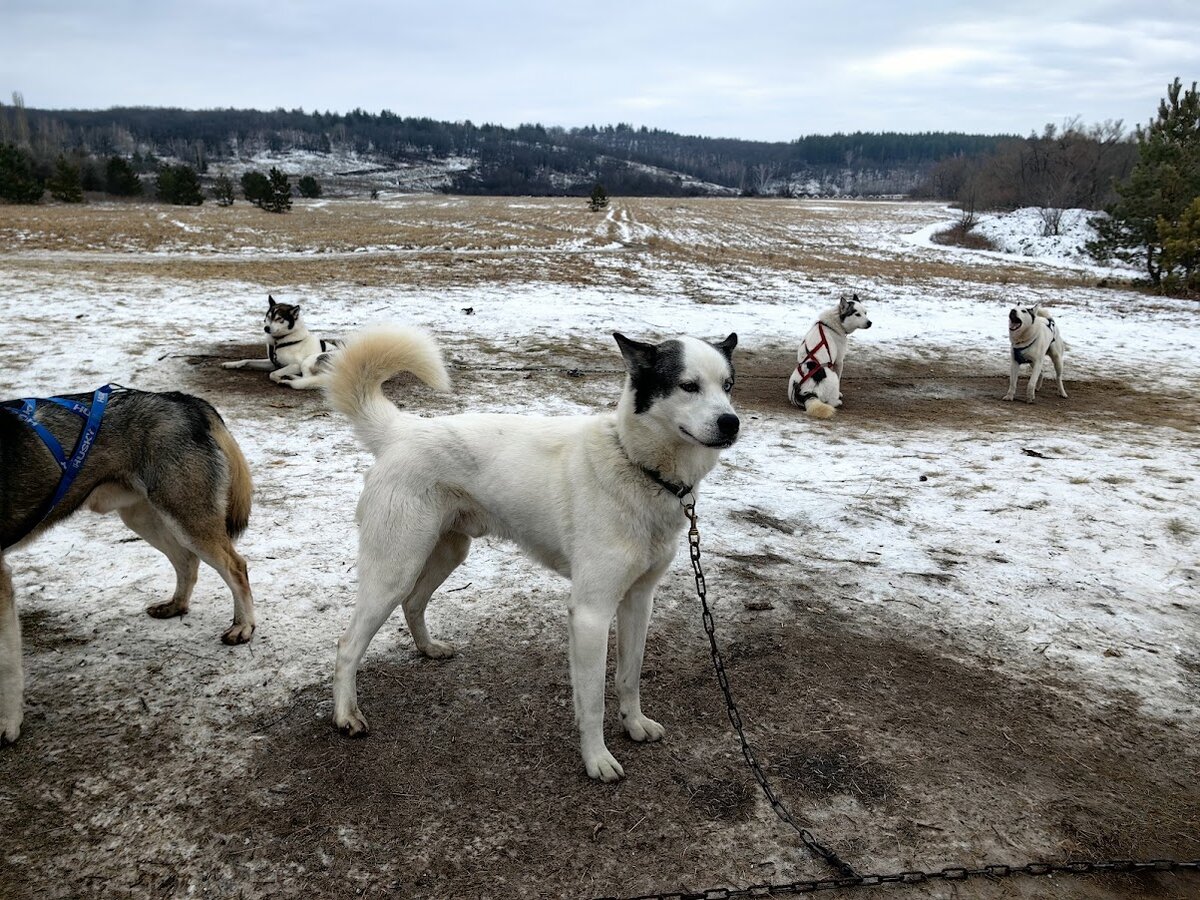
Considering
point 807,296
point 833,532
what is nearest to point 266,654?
point 833,532

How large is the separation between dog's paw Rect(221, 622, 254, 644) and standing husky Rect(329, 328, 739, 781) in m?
0.97

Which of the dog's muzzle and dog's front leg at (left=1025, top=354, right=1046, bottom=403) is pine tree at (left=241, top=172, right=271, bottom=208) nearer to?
dog's front leg at (left=1025, top=354, right=1046, bottom=403)

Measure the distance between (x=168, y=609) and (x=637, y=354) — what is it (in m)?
3.29

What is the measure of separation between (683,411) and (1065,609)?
11.3 ft

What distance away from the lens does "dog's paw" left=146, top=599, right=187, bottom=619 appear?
4.30 meters

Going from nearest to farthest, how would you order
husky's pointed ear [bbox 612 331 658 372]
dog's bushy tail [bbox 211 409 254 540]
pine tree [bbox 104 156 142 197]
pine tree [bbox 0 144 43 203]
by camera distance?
husky's pointed ear [bbox 612 331 658 372]
dog's bushy tail [bbox 211 409 254 540]
pine tree [bbox 0 144 43 203]
pine tree [bbox 104 156 142 197]

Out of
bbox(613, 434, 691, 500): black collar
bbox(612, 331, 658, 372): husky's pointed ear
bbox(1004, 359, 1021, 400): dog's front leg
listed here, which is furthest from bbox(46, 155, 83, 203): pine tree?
bbox(613, 434, 691, 500): black collar

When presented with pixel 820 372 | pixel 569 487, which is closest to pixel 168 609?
pixel 569 487

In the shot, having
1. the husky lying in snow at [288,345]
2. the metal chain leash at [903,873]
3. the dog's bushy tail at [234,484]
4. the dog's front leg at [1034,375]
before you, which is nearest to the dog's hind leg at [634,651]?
the metal chain leash at [903,873]

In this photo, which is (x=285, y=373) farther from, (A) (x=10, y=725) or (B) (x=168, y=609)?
(A) (x=10, y=725)

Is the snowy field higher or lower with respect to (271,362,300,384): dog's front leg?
lower

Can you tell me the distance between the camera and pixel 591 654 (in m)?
3.08

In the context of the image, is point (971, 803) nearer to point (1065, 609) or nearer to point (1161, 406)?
point (1065, 609)

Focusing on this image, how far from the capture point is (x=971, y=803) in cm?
317
